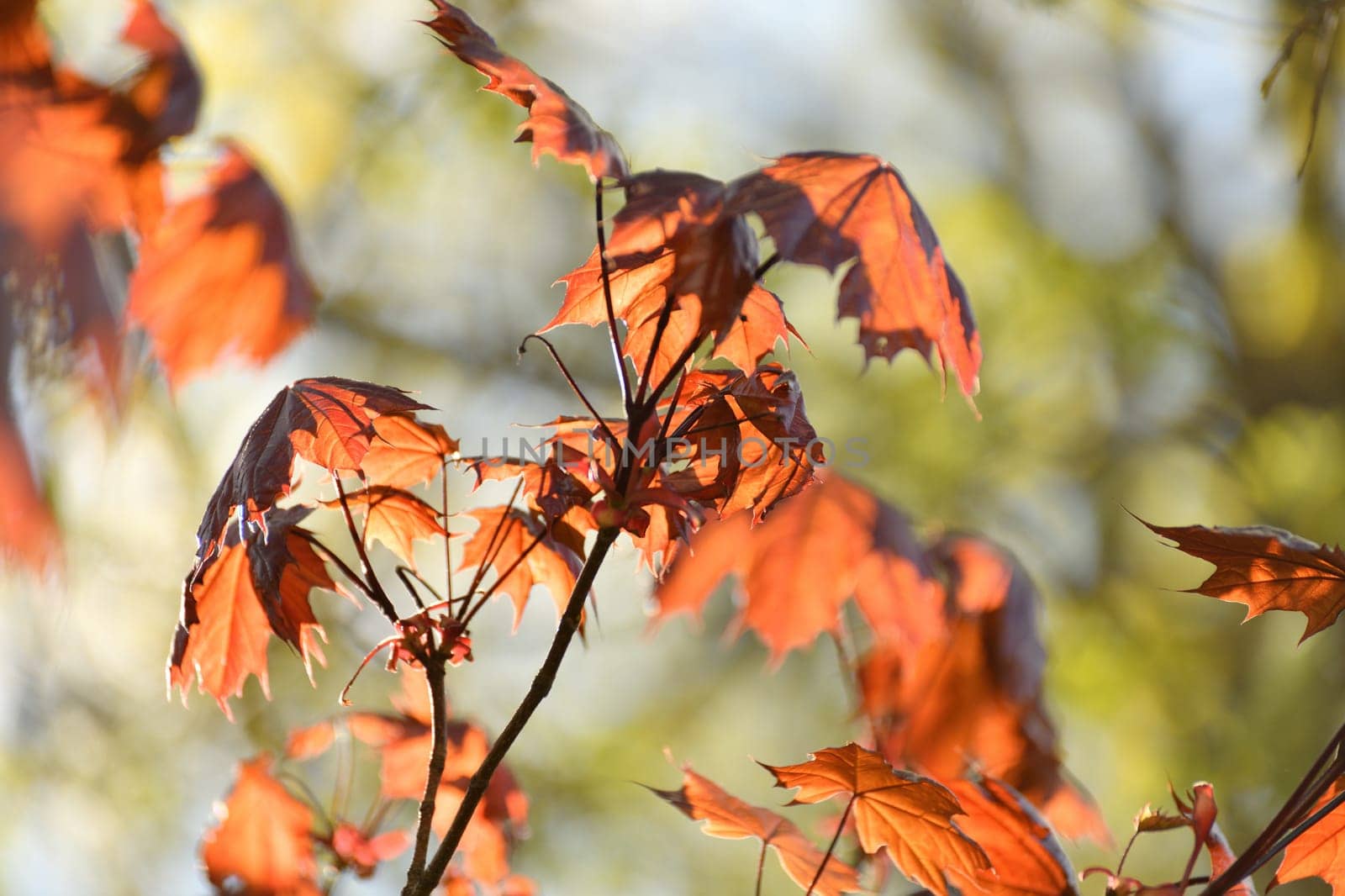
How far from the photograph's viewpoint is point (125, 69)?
107cm

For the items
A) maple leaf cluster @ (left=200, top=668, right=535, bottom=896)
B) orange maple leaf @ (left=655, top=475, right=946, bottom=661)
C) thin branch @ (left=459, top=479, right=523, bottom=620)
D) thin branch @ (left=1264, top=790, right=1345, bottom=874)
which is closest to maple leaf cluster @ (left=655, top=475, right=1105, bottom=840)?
orange maple leaf @ (left=655, top=475, right=946, bottom=661)

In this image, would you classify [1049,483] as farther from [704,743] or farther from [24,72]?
[24,72]

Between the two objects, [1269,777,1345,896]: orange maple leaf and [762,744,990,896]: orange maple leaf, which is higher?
[1269,777,1345,896]: orange maple leaf

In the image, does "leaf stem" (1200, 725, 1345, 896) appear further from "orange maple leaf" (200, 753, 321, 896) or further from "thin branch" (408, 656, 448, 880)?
"orange maple leaf" (200, 753, 321, 896)

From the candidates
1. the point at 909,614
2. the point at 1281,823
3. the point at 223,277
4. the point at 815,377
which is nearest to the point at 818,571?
the point at 909,614

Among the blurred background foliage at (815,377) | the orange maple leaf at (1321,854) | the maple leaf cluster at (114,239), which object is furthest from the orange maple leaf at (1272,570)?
the blurred background foliage at (815,377)

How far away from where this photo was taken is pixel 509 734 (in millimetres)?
459

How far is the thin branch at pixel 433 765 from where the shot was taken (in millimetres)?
472

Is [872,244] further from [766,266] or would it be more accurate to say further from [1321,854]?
[1321,854]

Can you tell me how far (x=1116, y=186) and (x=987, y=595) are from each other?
2.44 metres

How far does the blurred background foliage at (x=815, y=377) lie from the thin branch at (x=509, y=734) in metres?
2.11

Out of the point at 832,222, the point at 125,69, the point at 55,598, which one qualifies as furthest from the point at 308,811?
the point at 125,69

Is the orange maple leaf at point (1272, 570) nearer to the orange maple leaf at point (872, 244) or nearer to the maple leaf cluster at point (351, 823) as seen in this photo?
the orange maple leaf at point (872, 244)

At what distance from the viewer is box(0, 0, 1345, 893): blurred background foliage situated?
9.01 feet
